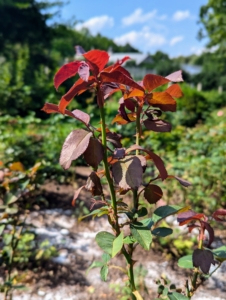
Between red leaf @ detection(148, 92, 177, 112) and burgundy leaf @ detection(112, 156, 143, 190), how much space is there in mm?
140

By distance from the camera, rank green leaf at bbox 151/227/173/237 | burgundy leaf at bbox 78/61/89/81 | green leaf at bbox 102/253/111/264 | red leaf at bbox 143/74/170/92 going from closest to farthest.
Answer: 1. burgundy leaf at bbox 78/61/89/81
2. red leaf at bbox 143/74/170/92
3. green leaf at bbox 151/227/173/237
4. green leaf at bbox 102/253/111/264

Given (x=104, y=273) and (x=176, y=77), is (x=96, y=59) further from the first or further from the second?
(x=104, y=273)

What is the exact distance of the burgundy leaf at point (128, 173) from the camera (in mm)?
625

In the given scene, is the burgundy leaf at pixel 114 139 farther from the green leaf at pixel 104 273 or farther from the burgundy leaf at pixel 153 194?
the green leaf at pixel 104 273

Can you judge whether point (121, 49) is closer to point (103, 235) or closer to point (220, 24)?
point (220, 24)

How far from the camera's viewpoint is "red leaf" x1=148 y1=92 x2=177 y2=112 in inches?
27.6

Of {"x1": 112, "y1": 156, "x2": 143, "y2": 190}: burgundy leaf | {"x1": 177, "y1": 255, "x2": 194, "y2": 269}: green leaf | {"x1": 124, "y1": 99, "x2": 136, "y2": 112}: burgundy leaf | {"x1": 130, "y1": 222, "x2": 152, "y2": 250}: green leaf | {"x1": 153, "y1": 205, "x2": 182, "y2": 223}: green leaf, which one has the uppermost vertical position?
{"x1": 124, "y1": 99, "x2": 136, "y2": 112}: burgundy leaf

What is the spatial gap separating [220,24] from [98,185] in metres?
19.6

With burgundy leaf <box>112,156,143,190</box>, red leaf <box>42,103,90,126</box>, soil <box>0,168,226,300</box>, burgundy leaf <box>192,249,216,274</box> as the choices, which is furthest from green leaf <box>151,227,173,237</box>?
soil <box>0,168,226,300</box>

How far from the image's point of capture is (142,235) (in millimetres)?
688

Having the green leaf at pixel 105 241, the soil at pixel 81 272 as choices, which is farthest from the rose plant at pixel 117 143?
the soil at pixel 81 272

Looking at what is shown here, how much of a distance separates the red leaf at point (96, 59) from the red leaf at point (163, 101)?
0.50 ft

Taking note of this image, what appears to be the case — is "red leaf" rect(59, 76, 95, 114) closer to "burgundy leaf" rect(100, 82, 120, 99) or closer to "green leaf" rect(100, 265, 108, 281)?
"burgundy leaf" rect(100, 82, 120, 99)

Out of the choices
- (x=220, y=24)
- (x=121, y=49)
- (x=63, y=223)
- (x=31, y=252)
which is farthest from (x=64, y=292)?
(x=121, y=49)
